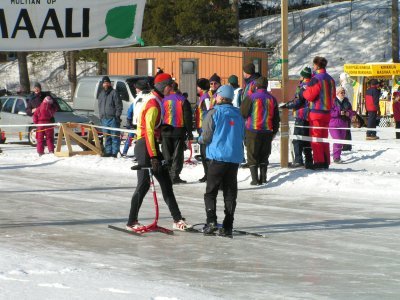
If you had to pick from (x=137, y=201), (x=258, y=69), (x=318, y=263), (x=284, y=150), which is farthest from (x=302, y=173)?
(x=258, y=69)

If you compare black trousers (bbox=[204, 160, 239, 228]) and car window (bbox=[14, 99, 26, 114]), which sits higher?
car window (bbox=[14, 99, 26, 114])

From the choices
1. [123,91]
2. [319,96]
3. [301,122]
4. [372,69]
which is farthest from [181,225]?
[372,69]

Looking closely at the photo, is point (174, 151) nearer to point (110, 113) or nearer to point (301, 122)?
point (301, 122)

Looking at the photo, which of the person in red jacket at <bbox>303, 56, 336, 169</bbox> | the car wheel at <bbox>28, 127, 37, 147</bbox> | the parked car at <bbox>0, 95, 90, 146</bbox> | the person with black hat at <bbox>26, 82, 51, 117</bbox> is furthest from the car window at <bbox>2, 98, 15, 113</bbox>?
the person in red jacket at <bbox>303, 56, 336, 169</bbox>

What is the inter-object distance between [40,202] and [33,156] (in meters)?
7.87

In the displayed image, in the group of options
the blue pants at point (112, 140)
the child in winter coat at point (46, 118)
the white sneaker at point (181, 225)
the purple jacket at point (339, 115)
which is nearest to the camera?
the white sneaker at point (181, 225)

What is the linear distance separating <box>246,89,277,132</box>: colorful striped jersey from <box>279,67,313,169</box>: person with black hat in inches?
34.2

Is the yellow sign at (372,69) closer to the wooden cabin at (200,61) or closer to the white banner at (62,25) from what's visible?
the wooden cabin at (200,61)

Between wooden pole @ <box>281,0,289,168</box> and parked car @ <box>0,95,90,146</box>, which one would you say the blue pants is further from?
wooden pole @ <box>281,0,289,168</box>

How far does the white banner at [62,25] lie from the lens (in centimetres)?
1429

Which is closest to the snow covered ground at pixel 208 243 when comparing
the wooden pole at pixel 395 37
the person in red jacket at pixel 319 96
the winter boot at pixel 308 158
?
the winter boot at pixel 308 158

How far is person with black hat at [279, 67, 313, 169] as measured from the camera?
17.7 m

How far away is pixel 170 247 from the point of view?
35.1ft

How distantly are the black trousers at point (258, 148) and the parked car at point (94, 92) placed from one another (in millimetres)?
13085
